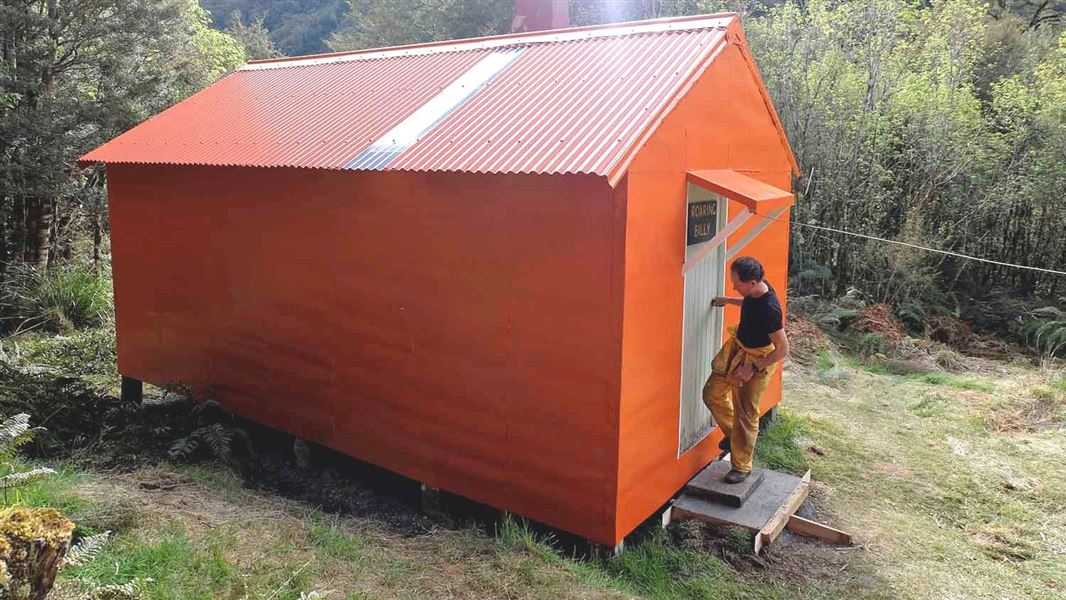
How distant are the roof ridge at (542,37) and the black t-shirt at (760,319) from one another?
224 cm

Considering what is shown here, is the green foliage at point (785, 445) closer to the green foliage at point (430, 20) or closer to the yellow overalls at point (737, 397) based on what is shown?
the yellow overalls at point (737, 397)

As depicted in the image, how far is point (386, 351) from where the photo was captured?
660 centimetres

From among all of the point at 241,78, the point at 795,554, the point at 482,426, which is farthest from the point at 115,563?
the point at 241,78

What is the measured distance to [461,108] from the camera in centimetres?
659

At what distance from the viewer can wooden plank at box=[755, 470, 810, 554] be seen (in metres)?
5.92

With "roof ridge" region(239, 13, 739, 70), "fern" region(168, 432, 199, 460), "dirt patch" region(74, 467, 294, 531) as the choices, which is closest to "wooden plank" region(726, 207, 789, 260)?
"roof ridge" region(239, 13, 739, 70)

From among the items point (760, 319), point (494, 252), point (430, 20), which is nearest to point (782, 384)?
point (760, 319)

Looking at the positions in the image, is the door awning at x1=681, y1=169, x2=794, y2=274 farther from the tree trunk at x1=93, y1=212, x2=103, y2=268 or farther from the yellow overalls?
the tree trunk at x1=93, y1=212, x2=103, y2=268

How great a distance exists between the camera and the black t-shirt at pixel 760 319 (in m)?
5.95

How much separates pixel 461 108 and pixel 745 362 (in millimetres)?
3137

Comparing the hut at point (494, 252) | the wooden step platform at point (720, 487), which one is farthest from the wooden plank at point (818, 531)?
the hut at point (494, 252)

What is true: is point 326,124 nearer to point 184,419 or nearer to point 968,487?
point 184,419

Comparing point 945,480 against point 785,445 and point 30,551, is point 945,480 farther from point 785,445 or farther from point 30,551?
point 30,551

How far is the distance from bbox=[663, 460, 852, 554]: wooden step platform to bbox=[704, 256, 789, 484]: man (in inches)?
6.4
